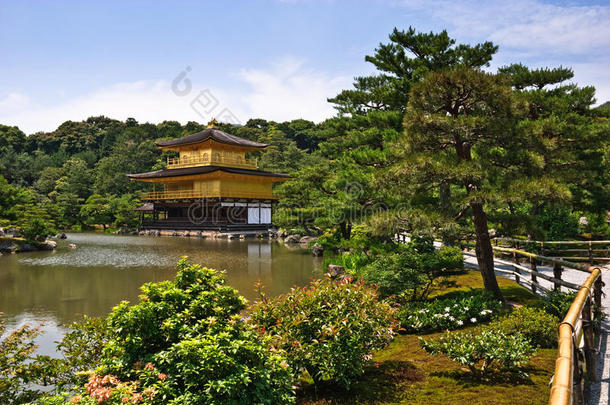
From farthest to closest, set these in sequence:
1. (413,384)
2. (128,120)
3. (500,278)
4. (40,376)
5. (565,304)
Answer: (128,120), (500,278), (565,304), (413,384), (40,376)

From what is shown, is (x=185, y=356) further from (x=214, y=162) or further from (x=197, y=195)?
(x=214, y=162)

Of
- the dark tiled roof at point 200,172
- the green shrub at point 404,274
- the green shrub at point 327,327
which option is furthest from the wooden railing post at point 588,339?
the dark tiled roof at point 200,172

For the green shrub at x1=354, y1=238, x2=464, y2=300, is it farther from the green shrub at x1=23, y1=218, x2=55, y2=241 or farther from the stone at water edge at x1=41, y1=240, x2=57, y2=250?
the stone at water edge at x1=41, y1=240, x2=57, y2=250

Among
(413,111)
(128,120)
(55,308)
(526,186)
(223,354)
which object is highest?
(128,120)

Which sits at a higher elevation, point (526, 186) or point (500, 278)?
point (526, 186)

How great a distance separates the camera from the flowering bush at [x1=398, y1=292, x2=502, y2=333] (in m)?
5.65

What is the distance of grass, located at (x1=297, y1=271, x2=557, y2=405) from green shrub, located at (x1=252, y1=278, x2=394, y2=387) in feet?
0.55

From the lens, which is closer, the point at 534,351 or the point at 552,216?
the point at 534,351

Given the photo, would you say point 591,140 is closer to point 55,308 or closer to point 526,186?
point 526,186

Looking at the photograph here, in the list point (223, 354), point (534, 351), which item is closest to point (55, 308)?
Result: point (223, 354)

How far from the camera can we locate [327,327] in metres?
3.75

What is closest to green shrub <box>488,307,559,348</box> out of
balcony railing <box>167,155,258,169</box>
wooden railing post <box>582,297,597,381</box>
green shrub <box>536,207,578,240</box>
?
wooden railing post <box>582,297,597,381</box>

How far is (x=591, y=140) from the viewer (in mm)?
11664

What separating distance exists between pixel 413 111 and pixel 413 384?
14.2 feet
